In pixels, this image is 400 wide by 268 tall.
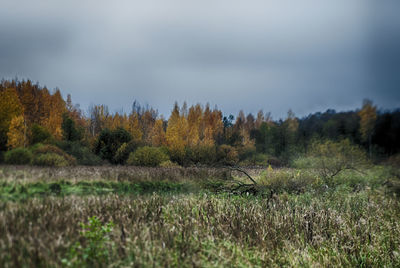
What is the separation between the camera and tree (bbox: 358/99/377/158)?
725 cm

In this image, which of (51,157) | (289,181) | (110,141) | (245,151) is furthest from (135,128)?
(289,181)

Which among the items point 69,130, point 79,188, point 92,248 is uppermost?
point 69,130

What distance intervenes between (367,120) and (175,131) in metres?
5.19

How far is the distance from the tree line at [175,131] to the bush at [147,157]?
0.01 meters

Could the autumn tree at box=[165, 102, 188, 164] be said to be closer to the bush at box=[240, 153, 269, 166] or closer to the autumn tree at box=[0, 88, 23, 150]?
the bush at box=[240, 153, 269, 166]

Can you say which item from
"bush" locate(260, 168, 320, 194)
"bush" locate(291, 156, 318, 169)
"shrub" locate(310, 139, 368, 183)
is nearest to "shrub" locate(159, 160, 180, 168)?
"bush" locate(260, 168, 320, 194)

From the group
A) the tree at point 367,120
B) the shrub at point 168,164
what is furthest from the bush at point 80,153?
the tree at point 367,120

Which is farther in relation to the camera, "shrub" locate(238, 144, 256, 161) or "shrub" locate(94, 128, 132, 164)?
"shrub" locate(238, 144, 256, 161)

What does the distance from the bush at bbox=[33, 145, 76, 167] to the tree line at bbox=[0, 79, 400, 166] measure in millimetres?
26

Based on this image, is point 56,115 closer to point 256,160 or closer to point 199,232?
point 199,232

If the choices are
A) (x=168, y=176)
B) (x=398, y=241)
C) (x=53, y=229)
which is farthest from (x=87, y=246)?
(x=398, y=241)

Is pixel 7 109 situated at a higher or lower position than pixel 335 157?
higher

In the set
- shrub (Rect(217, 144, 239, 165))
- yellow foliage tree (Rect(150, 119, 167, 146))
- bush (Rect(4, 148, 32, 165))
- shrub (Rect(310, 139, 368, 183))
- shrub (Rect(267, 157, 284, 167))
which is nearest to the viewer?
bush (Rect(4, 148, 32, 165))

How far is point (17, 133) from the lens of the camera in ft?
10.3
